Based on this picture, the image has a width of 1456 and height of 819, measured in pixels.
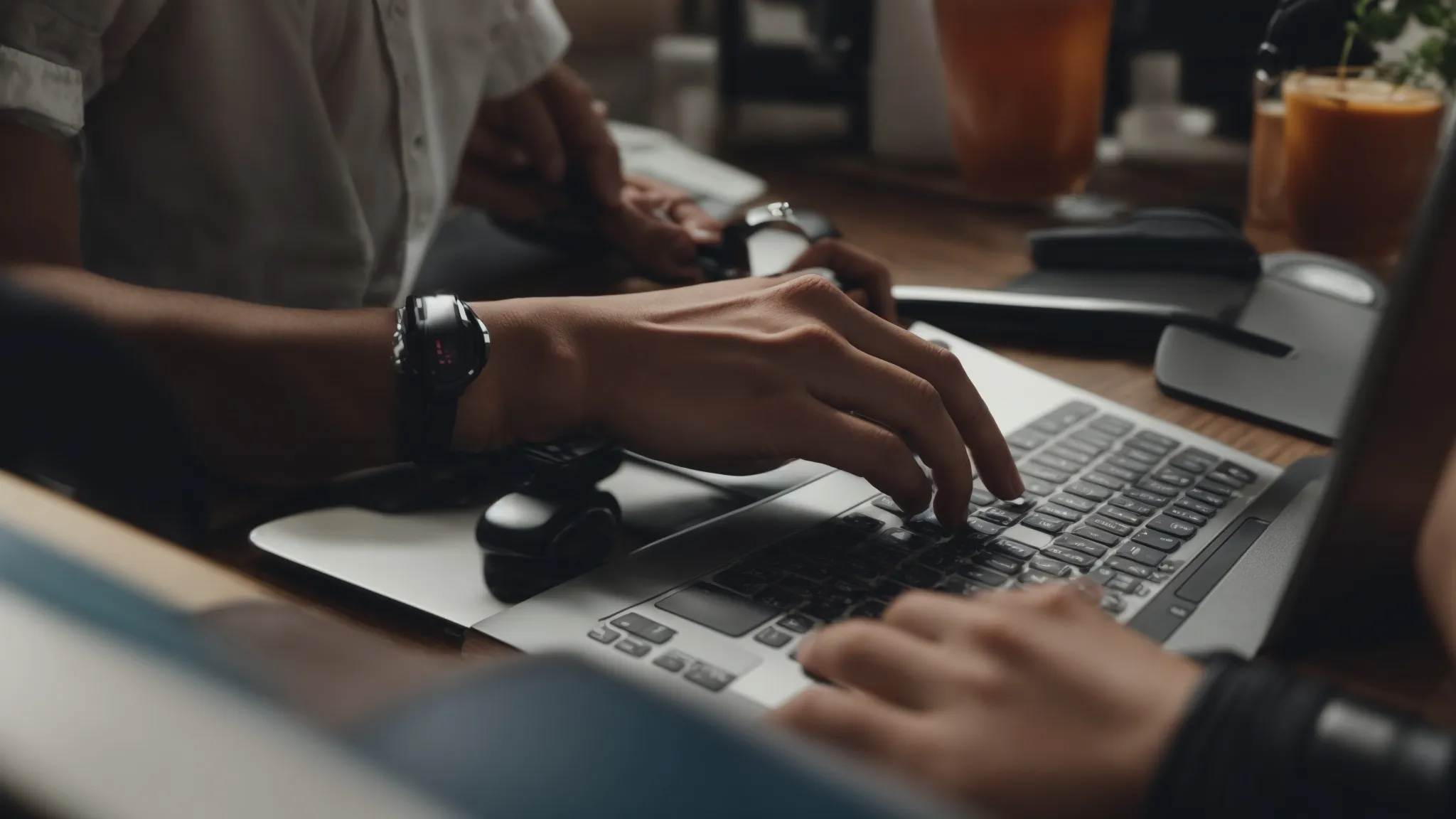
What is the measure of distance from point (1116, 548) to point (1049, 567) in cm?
4

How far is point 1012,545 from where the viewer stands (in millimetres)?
533

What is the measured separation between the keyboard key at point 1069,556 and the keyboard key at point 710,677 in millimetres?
162

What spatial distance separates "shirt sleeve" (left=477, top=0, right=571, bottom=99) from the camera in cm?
105

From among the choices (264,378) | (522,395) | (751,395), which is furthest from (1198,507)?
(264,378)

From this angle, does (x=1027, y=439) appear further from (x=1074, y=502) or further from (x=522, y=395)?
(x=522, y=395)

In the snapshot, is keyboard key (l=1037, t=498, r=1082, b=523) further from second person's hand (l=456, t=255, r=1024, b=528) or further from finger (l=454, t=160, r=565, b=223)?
finger (l=454, t=160, r=565, b=223)

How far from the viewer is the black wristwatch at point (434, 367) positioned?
58 centimetres

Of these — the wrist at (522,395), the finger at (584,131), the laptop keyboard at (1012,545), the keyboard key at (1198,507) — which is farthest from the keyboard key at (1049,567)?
the finger at (584,131)

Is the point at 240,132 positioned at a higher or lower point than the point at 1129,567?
higher

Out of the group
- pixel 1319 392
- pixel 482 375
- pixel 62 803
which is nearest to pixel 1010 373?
pixel 1319 392

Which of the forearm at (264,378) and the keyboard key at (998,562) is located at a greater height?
the forearm at (264,378)

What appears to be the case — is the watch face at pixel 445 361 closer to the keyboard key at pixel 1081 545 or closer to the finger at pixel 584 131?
the keyboard key at pixel 1081 545

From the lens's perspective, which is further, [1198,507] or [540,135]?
[540,135]

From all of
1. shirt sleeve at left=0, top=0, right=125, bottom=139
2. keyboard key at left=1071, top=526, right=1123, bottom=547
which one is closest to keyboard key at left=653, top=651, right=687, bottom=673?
keyboard key at left=1071, top=526, right=1123, bottom=547
